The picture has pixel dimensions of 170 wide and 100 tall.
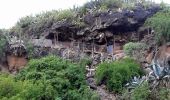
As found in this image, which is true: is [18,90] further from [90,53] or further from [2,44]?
[90,53]

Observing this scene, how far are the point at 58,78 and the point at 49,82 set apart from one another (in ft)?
2.73

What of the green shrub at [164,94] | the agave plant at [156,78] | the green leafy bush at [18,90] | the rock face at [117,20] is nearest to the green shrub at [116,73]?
the agave plant at [156,78]

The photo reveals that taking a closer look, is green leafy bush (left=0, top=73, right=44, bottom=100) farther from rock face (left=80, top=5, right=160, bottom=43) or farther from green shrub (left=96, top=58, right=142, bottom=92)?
rock face (left=80, top=5, right=160, bottom=43)

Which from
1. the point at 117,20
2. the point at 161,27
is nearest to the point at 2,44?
the point at 117,20

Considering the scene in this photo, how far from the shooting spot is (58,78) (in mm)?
20641

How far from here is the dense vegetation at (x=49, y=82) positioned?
18.0m

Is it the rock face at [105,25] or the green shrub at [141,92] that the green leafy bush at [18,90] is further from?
the rock face at [105,25]

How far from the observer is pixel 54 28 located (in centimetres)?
2617

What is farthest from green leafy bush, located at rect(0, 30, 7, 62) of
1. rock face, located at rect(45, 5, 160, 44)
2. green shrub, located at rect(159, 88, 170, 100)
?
green shrub, located at rect(159, 88, 170, 100)

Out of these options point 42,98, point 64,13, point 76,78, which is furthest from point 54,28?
point 42,98

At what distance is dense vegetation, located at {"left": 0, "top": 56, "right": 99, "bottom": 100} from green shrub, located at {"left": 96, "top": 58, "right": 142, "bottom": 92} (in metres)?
0.96

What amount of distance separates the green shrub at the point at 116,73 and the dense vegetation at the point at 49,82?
96 cm

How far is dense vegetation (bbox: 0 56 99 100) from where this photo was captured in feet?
59.1

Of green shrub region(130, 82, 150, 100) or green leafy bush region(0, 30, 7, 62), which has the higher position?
green leafy bush region(0, 30, 7, 62)
